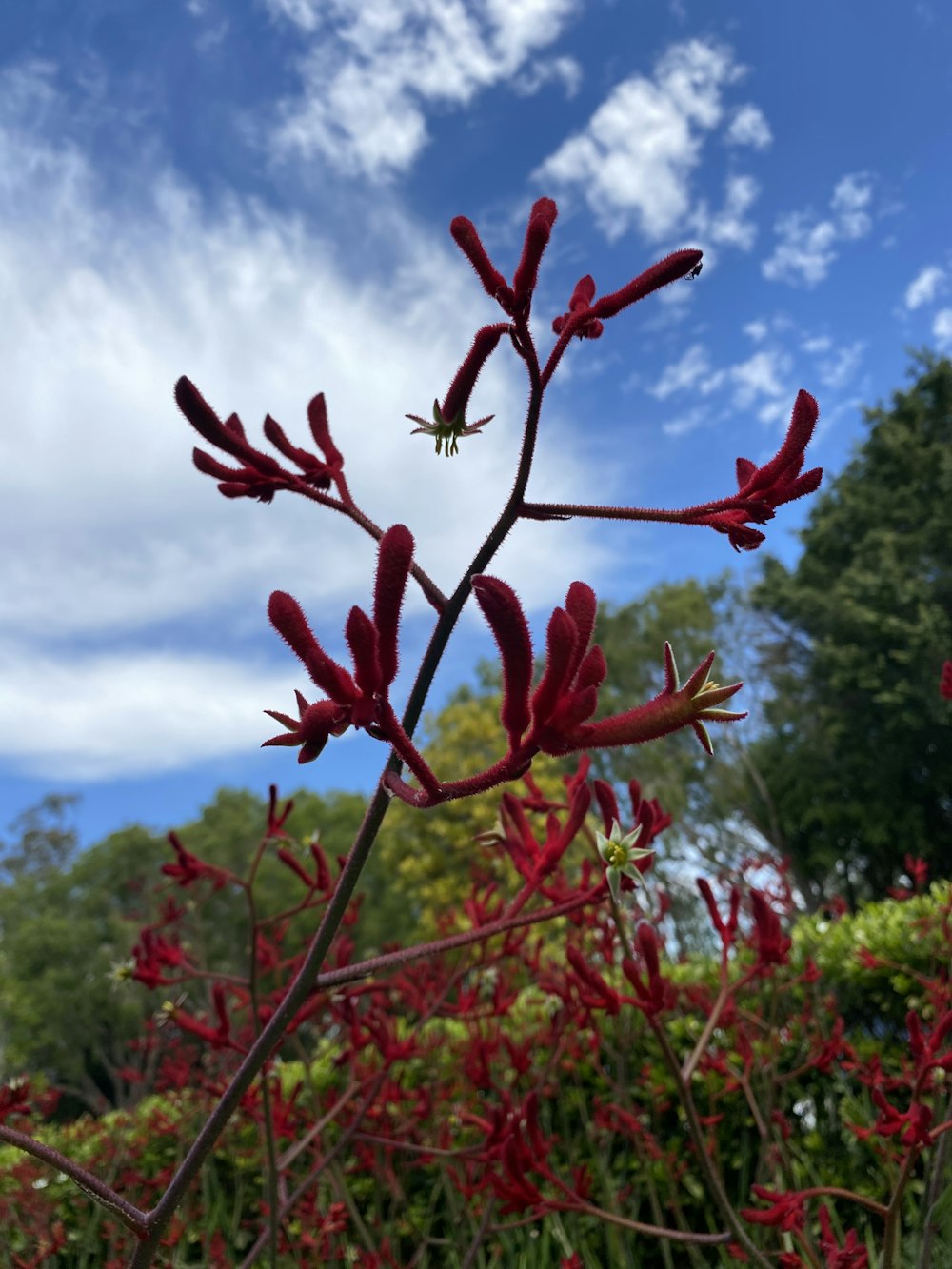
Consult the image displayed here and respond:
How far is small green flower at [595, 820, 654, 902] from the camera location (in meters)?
1.06

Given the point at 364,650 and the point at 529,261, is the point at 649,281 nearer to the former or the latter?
the point at 529,261

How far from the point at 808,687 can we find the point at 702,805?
4.57 m

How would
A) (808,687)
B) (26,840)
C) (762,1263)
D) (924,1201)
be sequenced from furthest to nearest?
(26,840) → (808,687) → (924,1201) → (762,1263)

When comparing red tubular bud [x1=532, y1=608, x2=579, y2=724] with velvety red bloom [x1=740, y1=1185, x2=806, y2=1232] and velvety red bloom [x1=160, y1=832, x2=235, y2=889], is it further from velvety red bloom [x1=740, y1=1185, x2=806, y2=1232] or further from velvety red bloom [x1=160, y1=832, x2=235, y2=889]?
velvety red bloom [x1=160, y1=832, x2=235, y2=889]

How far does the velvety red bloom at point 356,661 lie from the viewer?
29.4 inches

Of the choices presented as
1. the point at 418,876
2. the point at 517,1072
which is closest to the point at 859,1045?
the point at 517,1072

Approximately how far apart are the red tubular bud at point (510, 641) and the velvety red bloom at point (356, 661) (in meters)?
0.08

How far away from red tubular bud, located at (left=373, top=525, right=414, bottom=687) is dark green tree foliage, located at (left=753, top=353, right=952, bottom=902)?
18.3 m

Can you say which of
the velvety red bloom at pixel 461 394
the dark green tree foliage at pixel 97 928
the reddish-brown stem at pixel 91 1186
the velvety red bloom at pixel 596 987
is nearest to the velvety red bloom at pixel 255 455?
the velvety red bloom at pixel 461 394

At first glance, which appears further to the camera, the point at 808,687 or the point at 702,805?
the point at 702,805

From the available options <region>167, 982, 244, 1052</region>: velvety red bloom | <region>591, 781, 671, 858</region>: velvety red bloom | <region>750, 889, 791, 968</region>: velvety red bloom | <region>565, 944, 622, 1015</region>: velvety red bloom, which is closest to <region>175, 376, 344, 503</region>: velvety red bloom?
<region>591, 781, 671, 858</region>: velvety red bloom

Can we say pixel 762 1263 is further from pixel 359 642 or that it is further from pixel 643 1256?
pixel 643 1256

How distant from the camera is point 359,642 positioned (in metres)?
0.75

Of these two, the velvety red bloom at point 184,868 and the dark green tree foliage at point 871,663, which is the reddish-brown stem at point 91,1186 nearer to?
the velvety red bloom at point 184,868
